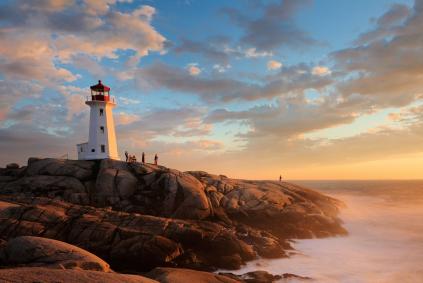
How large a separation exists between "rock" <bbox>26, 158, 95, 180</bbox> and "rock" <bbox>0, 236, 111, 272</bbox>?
17981 mm

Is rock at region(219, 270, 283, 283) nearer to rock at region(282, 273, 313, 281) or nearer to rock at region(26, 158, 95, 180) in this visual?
rock at region(282, 273, 313, 281)

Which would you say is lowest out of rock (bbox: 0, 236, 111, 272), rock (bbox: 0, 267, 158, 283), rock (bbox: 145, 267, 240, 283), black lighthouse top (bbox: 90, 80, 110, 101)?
rock (bbox: 145, 267, 240, 283)

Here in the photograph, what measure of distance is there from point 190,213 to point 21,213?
13579 millimetres

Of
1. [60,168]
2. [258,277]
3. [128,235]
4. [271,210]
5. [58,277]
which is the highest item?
[60,168]

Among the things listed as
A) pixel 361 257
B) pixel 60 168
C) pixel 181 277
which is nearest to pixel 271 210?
pixel 361 257

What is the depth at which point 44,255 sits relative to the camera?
548 inches

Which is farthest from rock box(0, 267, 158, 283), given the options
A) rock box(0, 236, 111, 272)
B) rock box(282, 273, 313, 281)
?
rock box(282, 273, 313, 281)

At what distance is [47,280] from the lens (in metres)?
8.77

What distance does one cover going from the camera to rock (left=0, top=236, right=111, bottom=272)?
42.5 ft

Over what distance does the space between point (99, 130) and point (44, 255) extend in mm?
26162

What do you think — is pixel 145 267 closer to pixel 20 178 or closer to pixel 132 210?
pixel 132 210

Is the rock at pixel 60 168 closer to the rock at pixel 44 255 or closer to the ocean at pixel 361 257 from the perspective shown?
the rock at pixel 44 255

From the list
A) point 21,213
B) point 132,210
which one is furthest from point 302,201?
point 21,213

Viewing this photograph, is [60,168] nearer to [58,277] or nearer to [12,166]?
[12,166]
